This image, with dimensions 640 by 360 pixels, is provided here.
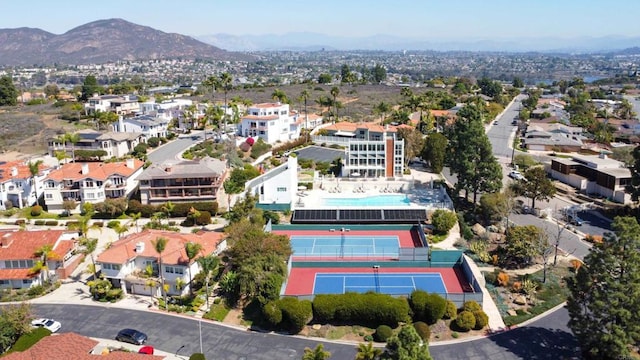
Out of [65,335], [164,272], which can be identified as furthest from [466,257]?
[65,335]

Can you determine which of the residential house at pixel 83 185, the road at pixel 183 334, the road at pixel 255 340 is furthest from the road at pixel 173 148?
the road at pixel 255 340

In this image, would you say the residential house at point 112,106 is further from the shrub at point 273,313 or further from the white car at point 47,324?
the shrub at point 273,313

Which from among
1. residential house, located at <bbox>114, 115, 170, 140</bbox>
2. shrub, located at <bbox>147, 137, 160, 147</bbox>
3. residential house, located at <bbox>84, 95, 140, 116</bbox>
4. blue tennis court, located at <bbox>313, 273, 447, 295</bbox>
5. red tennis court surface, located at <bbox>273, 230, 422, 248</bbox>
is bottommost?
blue tennis court, located at <bbox>313, 273, 447, 295</bbox>

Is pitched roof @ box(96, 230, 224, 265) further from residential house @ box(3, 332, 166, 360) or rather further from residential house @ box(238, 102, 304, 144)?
residential house @ box(238, 102, 304, 144)

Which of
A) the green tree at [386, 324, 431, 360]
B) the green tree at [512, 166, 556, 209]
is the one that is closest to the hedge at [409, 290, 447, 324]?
the green tree at [386, 324, 431, 360]

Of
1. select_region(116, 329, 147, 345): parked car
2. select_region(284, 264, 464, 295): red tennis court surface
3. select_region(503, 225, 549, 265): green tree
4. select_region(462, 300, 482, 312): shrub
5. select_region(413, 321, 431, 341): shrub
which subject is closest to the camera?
select_region(116, 329, 147, 345): parked car

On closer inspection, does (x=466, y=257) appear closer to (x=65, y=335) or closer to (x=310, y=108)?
(x=65, y=335)

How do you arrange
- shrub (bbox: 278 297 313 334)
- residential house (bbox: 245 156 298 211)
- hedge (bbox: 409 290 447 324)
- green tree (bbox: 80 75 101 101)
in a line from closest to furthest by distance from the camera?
shrub (bbox: 278 297 313 334) → hedge (bbox: 409 290 447 324) → residential house (bbox: 245 156 298 211) → green tree (bbox: 80 75 101 101)
